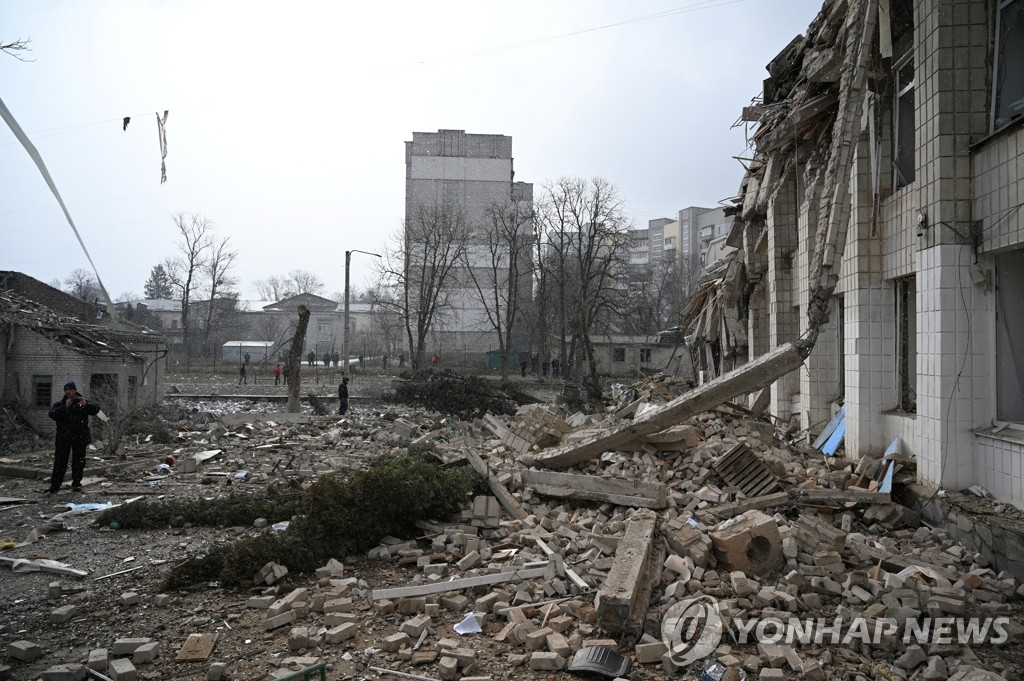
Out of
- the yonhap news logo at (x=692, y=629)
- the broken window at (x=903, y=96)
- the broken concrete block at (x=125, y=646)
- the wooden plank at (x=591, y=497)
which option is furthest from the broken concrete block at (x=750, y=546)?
the broken window at (x=903, y=96)

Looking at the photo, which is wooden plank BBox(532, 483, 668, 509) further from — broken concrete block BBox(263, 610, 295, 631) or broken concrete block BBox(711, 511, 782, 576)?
broken concrete block BBox(263, 610, 295, 631)

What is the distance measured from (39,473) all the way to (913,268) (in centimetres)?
1425

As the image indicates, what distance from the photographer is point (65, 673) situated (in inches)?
166

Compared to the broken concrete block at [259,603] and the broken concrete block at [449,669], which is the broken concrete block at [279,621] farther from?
the broken concrete block at [449,669]

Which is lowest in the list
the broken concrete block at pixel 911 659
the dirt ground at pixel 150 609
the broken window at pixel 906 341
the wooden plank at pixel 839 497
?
the dirt ground at pixel 150 609

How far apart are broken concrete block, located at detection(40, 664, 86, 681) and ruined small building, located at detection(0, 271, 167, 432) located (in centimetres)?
1199

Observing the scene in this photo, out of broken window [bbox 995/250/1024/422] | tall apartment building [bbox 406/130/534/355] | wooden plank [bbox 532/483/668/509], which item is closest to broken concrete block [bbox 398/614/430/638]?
wooden plank [bbox 532/483/668/509]

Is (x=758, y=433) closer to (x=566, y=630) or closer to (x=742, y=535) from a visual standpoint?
(x=742, y=535)

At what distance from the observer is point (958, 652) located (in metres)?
4.50

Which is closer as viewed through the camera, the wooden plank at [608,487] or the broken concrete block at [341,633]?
the broken concrete block at [341,633]

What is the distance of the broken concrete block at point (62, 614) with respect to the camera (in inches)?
203

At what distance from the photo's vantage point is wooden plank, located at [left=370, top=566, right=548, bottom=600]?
5.59 m

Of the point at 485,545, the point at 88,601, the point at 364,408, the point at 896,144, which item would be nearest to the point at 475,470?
the point at 485,545

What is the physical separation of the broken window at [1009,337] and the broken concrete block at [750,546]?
2998 millimetres
